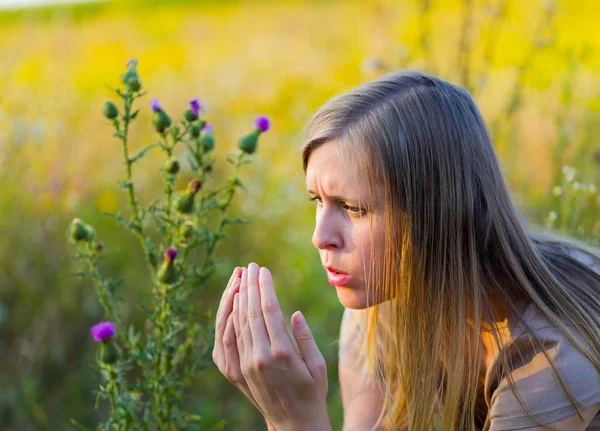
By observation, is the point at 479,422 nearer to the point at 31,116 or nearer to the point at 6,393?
the point at 6,393

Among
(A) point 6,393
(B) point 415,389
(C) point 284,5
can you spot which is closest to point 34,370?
(A) point 6,393

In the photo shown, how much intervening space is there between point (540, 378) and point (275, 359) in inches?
18.7

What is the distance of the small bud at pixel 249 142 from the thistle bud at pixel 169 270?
0.26m

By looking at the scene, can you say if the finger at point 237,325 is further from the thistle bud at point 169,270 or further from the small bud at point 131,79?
the small bud at point 131,79

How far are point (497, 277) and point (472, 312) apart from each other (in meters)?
0.09

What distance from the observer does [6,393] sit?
87.6 inches

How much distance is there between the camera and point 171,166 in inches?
52.1

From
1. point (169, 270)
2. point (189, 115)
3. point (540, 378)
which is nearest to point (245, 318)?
point (169, 270)

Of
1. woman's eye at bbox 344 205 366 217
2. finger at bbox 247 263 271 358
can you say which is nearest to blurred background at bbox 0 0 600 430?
finger at bbox 247 263 271 358

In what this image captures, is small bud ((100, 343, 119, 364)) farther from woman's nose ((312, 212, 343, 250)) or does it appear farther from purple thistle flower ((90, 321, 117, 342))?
woman's nose ((312, 212, 343, 250))

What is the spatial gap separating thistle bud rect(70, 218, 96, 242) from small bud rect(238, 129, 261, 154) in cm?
33

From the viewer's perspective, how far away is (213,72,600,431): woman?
1.26 metres

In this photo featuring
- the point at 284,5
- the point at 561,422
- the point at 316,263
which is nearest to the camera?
the point at 561,422

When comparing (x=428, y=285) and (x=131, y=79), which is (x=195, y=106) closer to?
(x=131, y=79)
